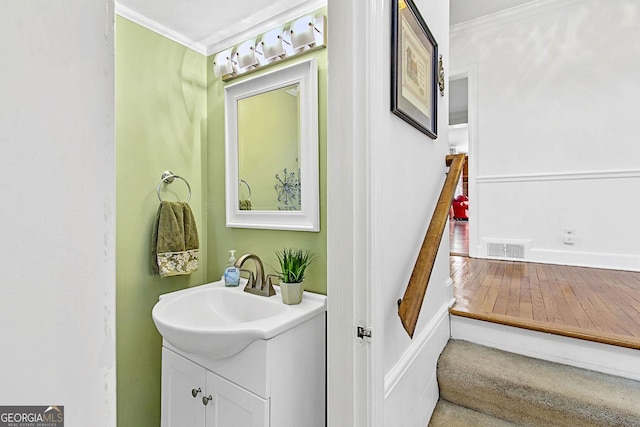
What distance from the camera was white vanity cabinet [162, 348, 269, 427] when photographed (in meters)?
1.17

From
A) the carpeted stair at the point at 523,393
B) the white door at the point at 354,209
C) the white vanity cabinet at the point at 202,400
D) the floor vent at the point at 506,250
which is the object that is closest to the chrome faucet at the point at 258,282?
the white vanity cabinet at the point at 202,400

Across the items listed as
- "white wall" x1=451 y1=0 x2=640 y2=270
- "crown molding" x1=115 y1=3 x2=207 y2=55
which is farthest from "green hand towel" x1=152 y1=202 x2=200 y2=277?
"white wall" x1=451 y1=0 x2=640 y2=270

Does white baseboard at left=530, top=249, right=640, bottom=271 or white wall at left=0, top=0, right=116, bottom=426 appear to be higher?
white wall at left=0, top=0, right=116, bottom=426

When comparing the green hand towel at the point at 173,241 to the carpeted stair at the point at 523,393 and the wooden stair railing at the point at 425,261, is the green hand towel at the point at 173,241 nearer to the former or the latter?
the wooden stair railing at the point at 425,261

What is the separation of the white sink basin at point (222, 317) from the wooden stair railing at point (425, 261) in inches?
19.0

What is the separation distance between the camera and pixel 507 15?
3117 millimetres

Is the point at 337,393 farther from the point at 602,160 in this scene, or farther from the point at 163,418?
the point at 602,160

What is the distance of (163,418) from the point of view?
4.98 ft

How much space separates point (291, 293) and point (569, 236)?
2896 mm

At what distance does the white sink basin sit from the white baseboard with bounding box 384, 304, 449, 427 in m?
0.43

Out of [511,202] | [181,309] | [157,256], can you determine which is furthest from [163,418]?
[511,202]

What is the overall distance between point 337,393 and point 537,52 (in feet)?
11.8

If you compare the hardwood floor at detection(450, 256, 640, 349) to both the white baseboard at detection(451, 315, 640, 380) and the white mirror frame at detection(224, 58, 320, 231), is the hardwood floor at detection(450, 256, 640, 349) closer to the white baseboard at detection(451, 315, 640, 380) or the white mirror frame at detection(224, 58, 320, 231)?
the white baseboard at detection(451, 315, 640, 380)

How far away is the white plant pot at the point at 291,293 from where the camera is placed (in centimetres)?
148
